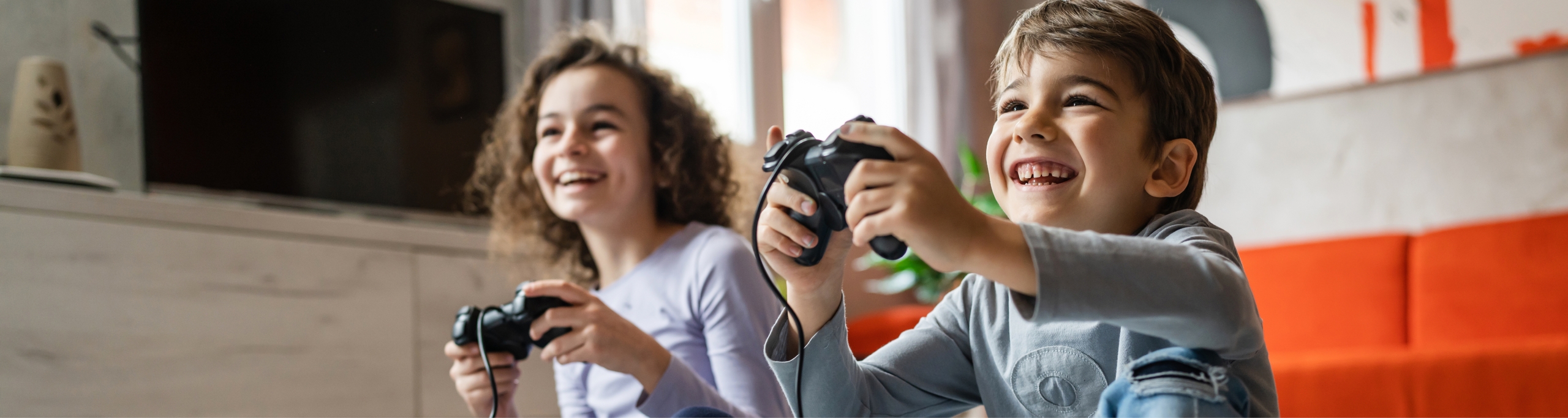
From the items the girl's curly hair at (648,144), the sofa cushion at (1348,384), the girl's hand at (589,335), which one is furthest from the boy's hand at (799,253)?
the sofa cushion at (1348,384)

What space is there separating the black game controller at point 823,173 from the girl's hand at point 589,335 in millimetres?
395

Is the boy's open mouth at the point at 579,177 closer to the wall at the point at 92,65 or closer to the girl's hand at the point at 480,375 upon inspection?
the girl's hand at the point at 480,375

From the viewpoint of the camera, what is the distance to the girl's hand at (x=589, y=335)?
1066mm

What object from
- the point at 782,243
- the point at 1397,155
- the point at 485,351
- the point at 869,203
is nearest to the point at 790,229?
the point at 782,243

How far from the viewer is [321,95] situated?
2.24 m

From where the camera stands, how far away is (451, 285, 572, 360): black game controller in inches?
42.3

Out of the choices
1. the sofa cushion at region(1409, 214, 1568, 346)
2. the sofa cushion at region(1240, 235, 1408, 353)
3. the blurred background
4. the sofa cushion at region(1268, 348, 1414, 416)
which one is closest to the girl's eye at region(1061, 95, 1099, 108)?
the blurred background

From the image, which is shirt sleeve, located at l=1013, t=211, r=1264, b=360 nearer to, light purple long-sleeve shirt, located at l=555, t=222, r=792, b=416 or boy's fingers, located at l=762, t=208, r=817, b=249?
boy's fingers, located at l=762, t=208, r=817, b=249

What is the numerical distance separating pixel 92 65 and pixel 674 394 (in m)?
1.72

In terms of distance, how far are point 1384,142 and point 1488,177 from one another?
269 millimetres

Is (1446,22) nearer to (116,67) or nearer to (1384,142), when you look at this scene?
(1384,142)

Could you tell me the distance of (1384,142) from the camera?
3.08 meters

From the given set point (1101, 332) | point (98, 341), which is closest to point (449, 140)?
point (98, 341)

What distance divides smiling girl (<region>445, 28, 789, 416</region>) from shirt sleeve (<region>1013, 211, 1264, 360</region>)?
551 millimetres
